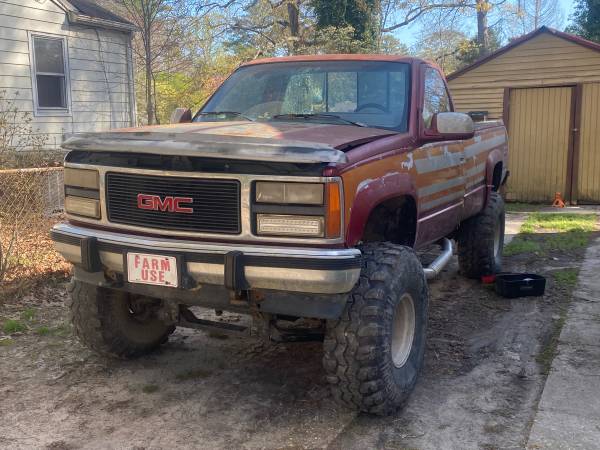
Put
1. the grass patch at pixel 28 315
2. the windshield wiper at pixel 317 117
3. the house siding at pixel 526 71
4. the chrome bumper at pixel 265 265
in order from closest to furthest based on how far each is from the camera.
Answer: the chrome bumper at pixel 265 265, the windshield wiper at pixel 317 117, the grass patch at pixel 28 315, the house siding at pixel 526 71

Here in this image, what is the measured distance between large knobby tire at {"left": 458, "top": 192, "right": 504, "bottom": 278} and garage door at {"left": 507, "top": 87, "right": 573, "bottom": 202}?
7115 millimetres

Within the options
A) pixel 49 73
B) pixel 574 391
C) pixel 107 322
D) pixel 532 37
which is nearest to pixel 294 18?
pixel 532 37

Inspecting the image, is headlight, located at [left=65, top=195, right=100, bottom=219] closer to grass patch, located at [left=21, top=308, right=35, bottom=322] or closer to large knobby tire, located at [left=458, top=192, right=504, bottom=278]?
grass patch, located at [left=21, top=308, right=35, bottom=322]

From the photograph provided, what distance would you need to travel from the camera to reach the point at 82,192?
141 inches

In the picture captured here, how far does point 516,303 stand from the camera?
571cm

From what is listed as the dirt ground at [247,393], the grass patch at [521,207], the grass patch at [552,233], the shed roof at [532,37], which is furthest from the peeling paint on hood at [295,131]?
the shed roof at [532,37]

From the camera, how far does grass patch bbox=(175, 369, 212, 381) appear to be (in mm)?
4004

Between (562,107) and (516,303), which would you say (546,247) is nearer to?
(516,303)

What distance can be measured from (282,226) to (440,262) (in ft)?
7.51

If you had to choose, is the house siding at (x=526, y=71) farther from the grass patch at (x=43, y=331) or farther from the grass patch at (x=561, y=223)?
the grass patch at (x=43, y=331)

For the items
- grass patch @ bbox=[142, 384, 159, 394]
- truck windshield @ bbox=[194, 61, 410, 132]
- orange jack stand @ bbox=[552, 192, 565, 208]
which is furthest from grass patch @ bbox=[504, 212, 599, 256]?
grass patch @ bbox=[142, 384, 159, 394]

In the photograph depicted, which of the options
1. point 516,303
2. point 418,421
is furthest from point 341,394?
point 516,303

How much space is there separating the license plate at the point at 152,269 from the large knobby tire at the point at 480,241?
13.1ft

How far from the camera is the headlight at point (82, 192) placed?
3510 millimetres
